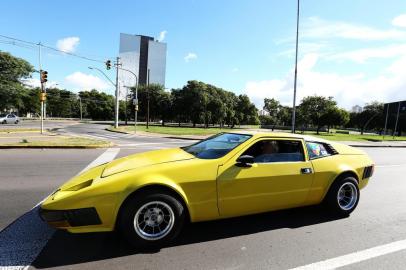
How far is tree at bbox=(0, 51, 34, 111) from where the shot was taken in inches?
2313

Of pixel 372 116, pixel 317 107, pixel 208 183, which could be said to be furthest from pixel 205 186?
pixel 372 116

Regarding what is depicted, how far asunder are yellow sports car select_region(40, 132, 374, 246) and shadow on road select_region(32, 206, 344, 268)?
0.86ft

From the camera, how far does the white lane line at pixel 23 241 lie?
143 inches

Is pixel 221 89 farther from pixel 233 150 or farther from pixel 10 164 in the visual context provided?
pixel 233 150

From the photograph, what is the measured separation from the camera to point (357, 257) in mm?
3992

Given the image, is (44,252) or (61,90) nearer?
(44,252)

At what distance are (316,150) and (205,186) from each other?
2150 millimetres

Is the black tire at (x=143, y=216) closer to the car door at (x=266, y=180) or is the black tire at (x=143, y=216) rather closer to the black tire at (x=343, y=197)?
the car door at (x=266, y=180)

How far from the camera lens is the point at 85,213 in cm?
382

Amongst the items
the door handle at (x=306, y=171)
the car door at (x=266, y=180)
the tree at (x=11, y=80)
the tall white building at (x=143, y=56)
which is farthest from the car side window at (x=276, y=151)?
the tall white building at (x=143, y=56)

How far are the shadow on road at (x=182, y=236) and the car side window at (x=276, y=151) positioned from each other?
0.94 meters

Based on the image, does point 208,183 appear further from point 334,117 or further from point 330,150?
point 334,117

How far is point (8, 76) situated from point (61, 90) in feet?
171

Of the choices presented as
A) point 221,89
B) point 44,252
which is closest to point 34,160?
point 44,252
